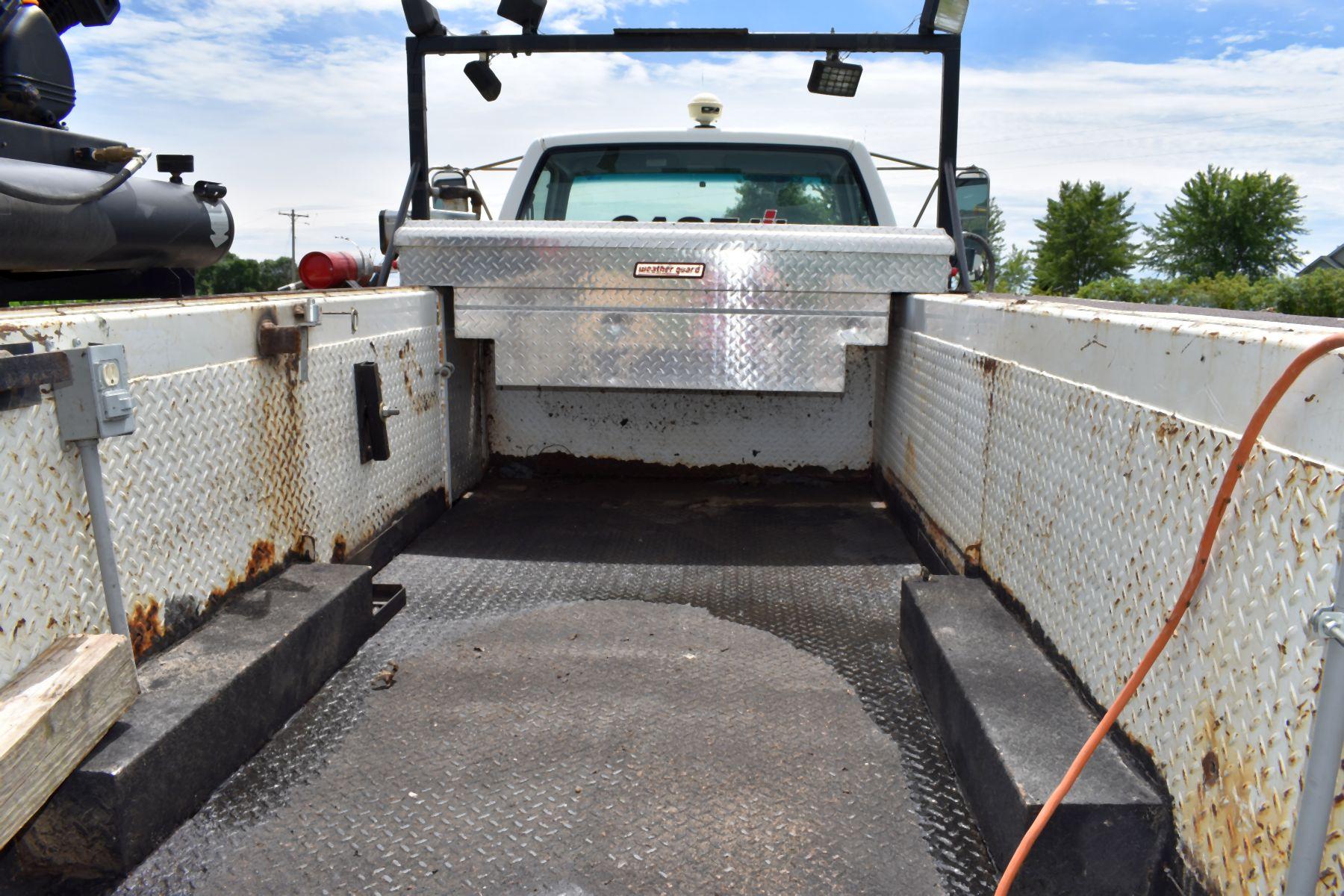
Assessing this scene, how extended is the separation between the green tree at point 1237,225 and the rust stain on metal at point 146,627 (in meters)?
66.5

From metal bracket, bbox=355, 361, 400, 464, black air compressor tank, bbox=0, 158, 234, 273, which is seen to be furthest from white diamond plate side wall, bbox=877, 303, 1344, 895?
black air compressor tank, bbox=0, 158, 234, 273

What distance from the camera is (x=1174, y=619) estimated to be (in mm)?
1488

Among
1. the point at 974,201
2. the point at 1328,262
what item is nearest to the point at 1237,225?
the point at 1328,262

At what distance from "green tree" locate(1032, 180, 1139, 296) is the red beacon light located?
66.0m

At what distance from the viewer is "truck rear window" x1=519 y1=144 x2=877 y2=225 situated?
185 inches

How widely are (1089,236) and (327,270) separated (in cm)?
6819

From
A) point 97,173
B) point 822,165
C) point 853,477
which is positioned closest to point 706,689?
point 853,477

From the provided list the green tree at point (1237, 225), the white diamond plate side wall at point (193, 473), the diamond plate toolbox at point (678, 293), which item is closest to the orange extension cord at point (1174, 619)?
the white diamond plate side wall at point (193, 473)

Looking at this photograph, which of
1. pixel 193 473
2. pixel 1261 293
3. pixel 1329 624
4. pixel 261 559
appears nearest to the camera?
pixel 1329 624

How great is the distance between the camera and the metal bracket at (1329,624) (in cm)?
109

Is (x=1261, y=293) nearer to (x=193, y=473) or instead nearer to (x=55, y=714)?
(x=193, y=473)

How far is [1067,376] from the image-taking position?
2.08 meters

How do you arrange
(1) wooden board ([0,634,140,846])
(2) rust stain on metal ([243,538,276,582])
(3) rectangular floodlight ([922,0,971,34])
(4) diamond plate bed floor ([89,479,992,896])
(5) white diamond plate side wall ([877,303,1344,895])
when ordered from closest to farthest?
(5) white diamond plate side wall ([877,303,1344,895]) < (1) wooden board ([0,634,140,846]) < (4) diamond plate bed floor ([89,479,992,896]) < (2) rust stain on metal ([243,538,276,582]) < (3) rectangular floodlight ([922,0,971,34])

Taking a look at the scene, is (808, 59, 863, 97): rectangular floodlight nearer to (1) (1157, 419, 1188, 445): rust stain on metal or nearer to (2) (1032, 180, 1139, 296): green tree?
(1) (1157, 419, 1188, 445): rust stain on metal
